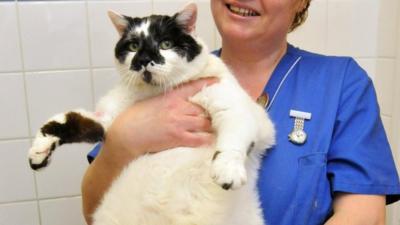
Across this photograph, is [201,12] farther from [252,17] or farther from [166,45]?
[166,45]

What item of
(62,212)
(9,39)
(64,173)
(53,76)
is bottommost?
(62,212)

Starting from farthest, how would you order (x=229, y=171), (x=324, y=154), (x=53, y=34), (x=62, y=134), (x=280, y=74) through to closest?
(x=53, y=34)
(x=280, y=74)
(x=324, y=154)
(x=62, y=134)
(x=229, y=171)

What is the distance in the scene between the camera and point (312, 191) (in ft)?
3.07

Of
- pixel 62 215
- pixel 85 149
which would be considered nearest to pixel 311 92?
pixel 85 149

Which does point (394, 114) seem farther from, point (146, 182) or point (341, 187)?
point (146, 182)

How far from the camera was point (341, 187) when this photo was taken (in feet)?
3.04

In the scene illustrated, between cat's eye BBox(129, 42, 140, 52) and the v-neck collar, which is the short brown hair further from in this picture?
cat's eye BBox(129, 42, 140, 52)

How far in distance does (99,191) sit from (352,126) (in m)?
0.66

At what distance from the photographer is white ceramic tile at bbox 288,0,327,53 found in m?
1.55

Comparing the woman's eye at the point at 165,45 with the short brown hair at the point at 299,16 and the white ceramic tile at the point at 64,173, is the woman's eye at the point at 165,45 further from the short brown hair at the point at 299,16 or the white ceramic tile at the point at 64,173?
the white ceramic tile at the point at 64,173

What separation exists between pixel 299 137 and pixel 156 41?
0.41 m

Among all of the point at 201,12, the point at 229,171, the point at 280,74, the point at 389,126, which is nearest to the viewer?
the point at 229,171

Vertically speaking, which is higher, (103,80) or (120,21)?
(120,21)

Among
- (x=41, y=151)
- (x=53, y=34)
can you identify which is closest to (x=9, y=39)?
(x=53, y=34)
